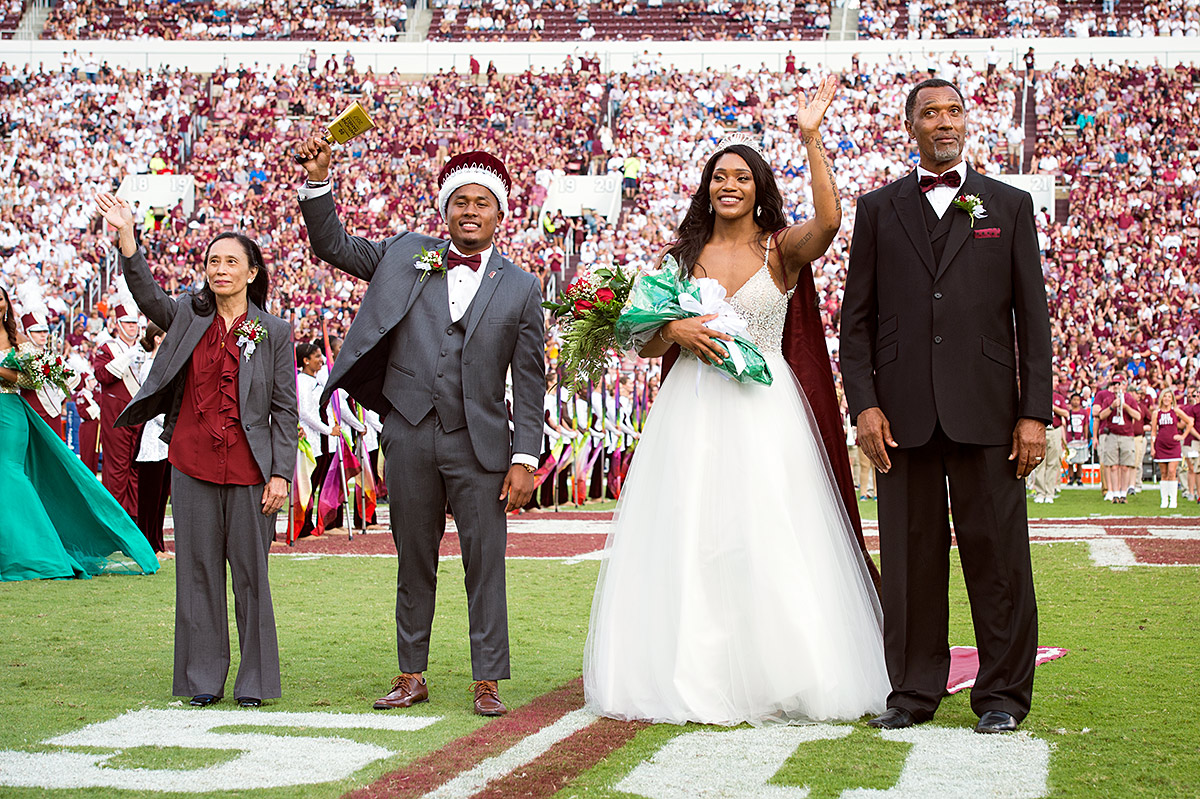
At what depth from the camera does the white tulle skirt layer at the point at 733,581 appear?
182 inches

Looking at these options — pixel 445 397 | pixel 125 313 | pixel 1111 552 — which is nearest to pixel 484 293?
pixel 445 397

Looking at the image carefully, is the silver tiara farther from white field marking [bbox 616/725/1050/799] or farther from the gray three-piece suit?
white field marking [bbox 616/725/1050/799]

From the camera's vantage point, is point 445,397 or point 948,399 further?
point 445,397

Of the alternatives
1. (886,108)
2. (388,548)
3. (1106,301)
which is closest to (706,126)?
(886,108)

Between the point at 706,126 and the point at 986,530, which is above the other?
the point at 706,126

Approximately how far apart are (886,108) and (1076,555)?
83.9 ft

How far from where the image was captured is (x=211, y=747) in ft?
13.8

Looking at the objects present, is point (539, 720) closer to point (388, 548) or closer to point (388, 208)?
point (388, 548)

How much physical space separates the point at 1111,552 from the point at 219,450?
8363 millimetres

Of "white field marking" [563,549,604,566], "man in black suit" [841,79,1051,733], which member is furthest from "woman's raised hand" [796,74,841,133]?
"white field marking" [563,549,604,566]

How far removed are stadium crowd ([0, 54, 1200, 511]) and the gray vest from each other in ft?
68.0

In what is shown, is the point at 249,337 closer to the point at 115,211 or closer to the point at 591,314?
the point at 115,211

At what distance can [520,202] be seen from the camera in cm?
3278

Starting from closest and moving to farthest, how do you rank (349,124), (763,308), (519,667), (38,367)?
(349,124) → (763,308) → (519,667) → (38,367)
